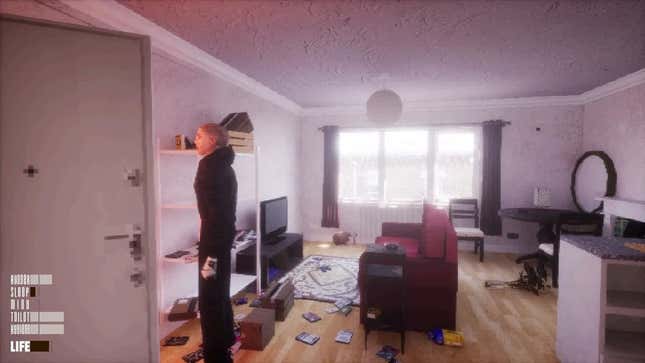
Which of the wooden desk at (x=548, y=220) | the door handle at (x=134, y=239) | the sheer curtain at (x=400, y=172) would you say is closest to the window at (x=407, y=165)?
the sheer curtain at (x=400, y=172)

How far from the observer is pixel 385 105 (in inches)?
130

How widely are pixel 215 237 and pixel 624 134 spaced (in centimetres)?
582

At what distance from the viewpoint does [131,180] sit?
6.62ft

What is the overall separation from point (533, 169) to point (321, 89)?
4.24 metres

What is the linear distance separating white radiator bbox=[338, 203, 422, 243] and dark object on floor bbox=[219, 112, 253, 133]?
3.48 m

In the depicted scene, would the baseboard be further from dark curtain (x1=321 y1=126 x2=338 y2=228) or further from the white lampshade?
the white lampshade

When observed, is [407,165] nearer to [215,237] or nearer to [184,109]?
[184,109]

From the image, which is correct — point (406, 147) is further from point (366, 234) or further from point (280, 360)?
point (280, 360)

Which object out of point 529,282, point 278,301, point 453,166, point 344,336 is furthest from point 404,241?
Result: point 453,166

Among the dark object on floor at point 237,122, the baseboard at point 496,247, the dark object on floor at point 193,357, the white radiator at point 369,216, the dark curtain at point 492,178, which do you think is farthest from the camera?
the white radiator at point 369,216

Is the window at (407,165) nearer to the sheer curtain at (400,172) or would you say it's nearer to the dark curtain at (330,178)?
the sheer curtain at (400,172)

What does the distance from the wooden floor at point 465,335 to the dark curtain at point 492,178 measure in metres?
1.90

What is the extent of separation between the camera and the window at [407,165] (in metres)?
6.24

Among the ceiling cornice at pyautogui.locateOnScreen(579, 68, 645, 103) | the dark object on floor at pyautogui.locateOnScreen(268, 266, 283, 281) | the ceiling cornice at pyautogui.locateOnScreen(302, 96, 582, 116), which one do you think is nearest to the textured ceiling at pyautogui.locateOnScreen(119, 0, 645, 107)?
the ceiling cornice at pyautogui.locateOnScreen(579, 68, 645, 103)
